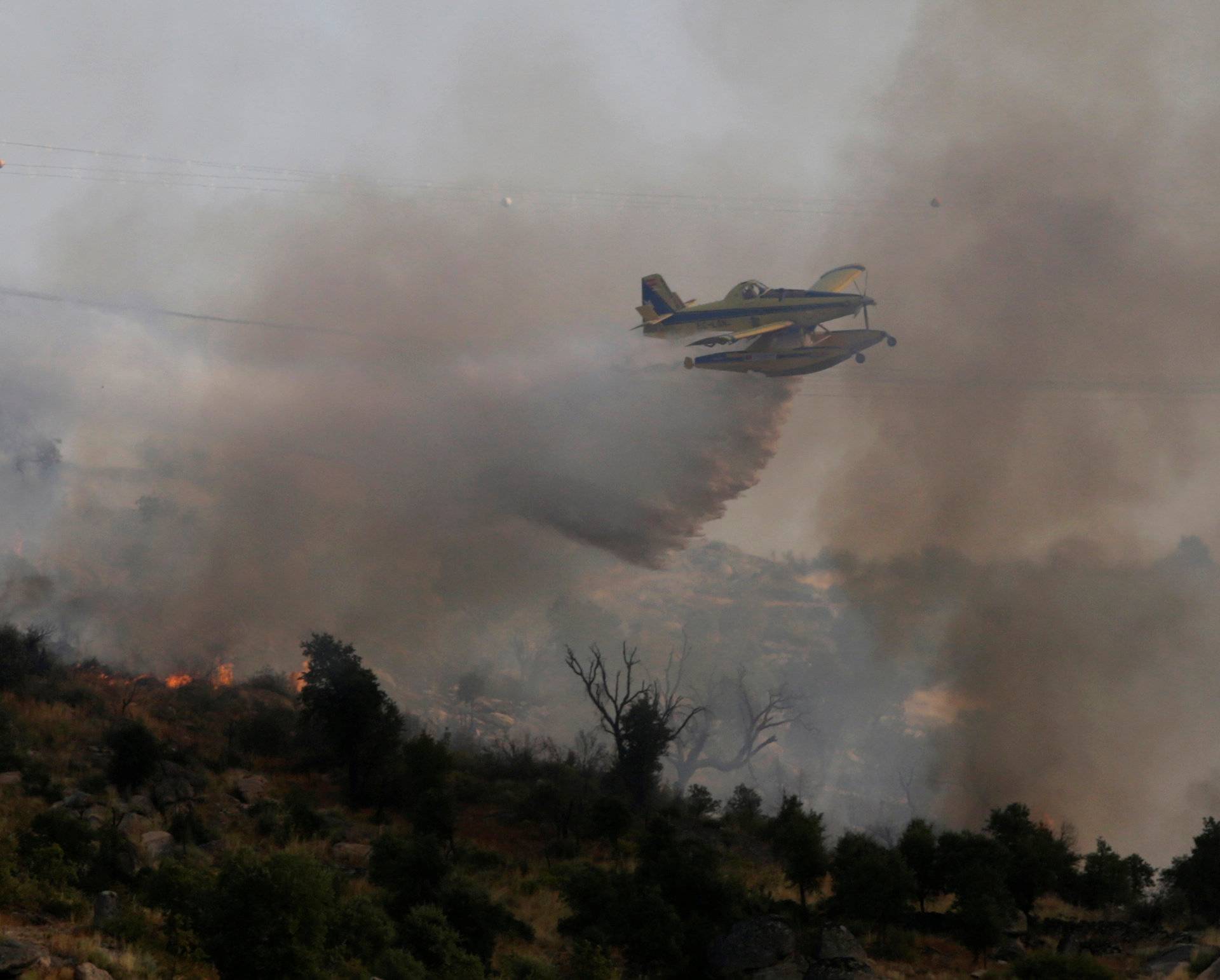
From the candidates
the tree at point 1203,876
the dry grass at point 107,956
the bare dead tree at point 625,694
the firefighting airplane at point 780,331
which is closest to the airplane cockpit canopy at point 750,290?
the firefighting airplane at point 780,331

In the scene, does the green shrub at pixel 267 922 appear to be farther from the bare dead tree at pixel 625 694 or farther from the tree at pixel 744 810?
the tree at pixel 744 810

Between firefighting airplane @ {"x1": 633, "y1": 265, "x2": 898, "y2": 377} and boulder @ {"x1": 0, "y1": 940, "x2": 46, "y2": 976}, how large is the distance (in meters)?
41.9

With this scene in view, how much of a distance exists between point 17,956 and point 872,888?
23987 millimetres

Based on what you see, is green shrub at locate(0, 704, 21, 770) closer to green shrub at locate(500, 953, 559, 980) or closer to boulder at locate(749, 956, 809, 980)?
green shrub at locate(500, 953, 559, 980)

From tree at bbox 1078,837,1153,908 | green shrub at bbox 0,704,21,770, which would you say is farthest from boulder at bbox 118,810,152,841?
tree at bbox 1078,837,1153,908

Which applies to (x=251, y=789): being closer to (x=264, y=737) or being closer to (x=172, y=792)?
(x=172, y=792)

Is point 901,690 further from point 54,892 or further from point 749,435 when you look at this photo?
point 54,892

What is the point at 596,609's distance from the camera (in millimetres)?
119812

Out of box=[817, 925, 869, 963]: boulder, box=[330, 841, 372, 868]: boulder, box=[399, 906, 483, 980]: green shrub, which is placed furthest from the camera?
box=[330, 841, 372, 868]: boulder

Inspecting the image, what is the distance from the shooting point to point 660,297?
203 feet

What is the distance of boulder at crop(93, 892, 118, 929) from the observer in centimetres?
2335

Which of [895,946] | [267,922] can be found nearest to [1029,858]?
[895,946]

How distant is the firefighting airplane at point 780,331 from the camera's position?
5622 centimetres

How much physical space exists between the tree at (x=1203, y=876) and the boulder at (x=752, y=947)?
16.8m
